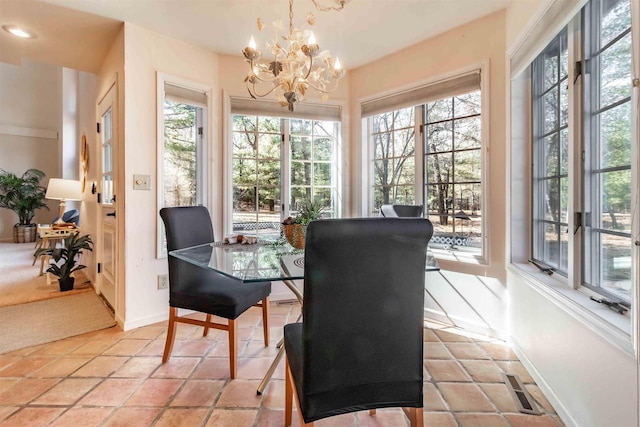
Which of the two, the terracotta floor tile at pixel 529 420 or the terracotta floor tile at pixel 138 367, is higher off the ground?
the terracotta floor tile at pixel 138 367

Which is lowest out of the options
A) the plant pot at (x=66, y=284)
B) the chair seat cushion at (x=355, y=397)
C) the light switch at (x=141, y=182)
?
the plant pot at (x=66, y=284)

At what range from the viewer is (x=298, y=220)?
1.84 metres

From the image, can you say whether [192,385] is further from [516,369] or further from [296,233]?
[516,369]

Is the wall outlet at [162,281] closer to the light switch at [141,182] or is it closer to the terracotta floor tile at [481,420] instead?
the light switch at [141,182]

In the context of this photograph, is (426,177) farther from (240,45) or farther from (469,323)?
(240,45)

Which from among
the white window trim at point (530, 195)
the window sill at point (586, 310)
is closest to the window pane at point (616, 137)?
the white window trim at point (530, 195)

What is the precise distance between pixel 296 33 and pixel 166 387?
2133mm

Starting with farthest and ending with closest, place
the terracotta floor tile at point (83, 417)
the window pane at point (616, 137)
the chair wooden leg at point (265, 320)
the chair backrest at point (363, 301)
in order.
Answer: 1. the chair wooden leg at point (265, 320)
2. the terracotta floor tile at point (83, 417)
3. the window pane at point (616, 137)
4. the chair backrest at point (363, 301)

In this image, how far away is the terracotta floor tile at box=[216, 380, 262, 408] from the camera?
159 cm

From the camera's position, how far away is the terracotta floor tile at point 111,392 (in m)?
1.60

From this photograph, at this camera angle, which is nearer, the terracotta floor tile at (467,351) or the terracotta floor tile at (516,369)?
the terracotta floor tile at (516,369)

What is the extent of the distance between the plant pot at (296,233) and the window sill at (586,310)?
136 cm

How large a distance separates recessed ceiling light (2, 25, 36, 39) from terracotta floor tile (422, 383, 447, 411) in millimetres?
4053

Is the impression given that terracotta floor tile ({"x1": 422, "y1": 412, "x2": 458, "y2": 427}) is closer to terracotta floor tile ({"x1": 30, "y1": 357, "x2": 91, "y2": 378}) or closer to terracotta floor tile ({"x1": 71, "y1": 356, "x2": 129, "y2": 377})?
terracotta floor tile ({"x1": 71, "y1": 356, "x2": 129, "y2": 377})
